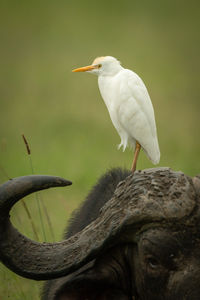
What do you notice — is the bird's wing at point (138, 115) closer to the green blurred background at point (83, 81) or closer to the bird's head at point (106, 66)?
the bird's head at point (106, 66)

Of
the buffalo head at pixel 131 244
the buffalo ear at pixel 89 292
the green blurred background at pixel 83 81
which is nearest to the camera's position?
the buffalo head at pixel 131 244

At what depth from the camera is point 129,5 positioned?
12898mm

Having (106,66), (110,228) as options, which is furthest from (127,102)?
(110,228)

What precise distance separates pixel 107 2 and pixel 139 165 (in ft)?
20.6

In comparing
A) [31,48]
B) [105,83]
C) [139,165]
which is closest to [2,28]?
[31,48]

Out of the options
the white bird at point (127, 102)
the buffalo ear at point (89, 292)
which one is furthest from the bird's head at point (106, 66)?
the buffalo ear at point (89, 292)

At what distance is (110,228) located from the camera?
2121mm

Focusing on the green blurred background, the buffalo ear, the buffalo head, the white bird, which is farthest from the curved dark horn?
the green blurred background

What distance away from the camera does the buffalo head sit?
209 cm

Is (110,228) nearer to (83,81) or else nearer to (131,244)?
(131,244)

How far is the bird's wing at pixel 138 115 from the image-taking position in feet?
16.1

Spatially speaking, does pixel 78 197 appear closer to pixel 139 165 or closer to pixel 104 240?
pixel 139 165

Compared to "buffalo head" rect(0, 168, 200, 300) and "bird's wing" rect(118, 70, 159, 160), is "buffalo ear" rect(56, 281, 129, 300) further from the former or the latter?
"bird's wing" rect(118, 70, 159, 160)

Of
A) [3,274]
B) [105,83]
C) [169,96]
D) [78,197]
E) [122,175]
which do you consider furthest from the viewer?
[169,96]
